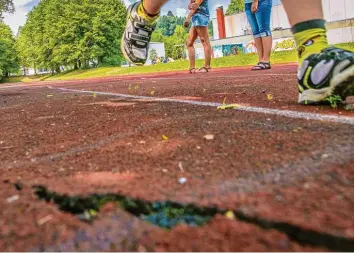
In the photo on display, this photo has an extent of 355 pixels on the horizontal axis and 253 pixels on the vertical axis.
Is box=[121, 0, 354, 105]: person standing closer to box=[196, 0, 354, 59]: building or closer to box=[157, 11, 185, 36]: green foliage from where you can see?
box=[196, 0, 354, 59]: building

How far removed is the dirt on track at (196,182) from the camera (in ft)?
2.13

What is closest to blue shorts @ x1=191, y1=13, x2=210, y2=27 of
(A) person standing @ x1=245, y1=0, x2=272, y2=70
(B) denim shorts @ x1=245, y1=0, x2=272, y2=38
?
(A) person standing @ x1=245, y1=0, x2=272, y2=70

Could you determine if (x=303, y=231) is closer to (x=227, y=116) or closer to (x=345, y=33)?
(x=227, y=116)

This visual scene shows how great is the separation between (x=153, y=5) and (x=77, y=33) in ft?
146

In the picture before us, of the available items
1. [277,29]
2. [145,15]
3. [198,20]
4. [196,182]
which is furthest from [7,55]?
[196,182]

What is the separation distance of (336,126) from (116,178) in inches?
30.9

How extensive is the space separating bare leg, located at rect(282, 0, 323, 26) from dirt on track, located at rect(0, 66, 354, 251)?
0.46 meters

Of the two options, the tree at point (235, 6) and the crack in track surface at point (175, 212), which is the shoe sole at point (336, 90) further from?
the tree at point (235, 6)

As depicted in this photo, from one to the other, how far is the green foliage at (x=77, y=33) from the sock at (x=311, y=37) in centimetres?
4363

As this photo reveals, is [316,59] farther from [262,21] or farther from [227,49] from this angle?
[227,49]

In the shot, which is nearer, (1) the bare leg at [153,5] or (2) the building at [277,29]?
(1) the bare leg at [153,5]

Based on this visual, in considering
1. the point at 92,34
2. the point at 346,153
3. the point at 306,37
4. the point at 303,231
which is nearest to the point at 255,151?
the point at 346,153

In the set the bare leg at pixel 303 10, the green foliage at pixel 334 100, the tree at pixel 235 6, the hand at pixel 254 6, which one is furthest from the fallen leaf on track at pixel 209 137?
the tree at pixel 235 6

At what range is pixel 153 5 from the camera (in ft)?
10.3
